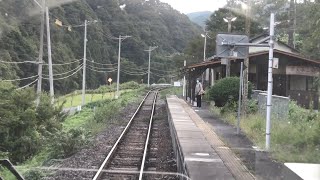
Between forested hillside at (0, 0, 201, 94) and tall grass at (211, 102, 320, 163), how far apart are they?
84.6 ft

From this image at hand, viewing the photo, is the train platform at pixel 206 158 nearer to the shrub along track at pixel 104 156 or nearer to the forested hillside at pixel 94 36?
the shrub along track at pixel 104 156

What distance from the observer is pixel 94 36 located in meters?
84.8

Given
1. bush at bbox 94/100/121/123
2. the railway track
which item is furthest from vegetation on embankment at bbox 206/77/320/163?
bush at bbox 94/100/121/123

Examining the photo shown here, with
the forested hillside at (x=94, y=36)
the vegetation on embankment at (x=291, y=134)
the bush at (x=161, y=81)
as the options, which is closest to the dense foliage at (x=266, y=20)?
the forested hillside at (x=94, y=36)

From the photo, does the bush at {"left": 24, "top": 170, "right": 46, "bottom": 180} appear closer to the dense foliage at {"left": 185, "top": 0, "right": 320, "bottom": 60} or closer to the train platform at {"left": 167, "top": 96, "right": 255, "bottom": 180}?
the train platform at {"left": 167, "top": 96, "right": 255, "bottom": 180}

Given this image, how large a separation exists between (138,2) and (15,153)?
95417mm

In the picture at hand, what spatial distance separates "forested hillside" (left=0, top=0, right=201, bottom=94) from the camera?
54844 mm

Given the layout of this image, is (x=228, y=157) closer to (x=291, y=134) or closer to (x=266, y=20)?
(x=291, y=134)

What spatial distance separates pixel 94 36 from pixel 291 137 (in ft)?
246

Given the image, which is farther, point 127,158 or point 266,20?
point 266,20

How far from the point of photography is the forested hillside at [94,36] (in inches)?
2159

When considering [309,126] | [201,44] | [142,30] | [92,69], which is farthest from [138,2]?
[309,126]

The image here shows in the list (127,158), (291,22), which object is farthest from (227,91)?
(291,22)

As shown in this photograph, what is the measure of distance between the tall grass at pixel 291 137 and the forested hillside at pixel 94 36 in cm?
2577
